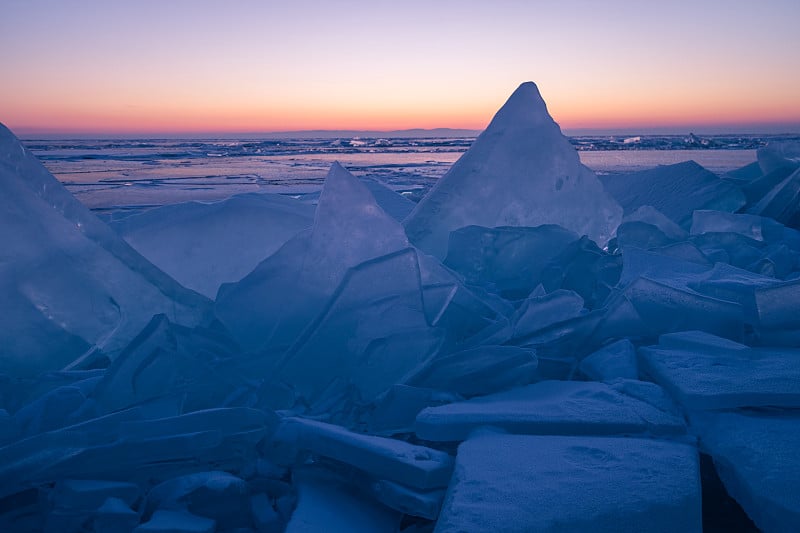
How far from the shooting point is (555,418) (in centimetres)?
114

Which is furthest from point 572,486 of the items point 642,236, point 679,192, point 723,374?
point 679,192

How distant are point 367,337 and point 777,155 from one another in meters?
3.74

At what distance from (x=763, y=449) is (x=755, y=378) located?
10.0 inches

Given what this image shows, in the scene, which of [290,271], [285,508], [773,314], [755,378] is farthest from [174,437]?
[773,314]

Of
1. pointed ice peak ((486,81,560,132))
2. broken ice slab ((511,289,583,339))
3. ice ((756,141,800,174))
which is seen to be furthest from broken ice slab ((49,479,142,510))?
ice ((756,141,800,174))

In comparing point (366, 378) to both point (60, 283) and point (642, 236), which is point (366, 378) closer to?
point (60, 283)

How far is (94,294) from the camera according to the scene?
171 centimetres

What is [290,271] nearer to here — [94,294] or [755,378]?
[94,294]

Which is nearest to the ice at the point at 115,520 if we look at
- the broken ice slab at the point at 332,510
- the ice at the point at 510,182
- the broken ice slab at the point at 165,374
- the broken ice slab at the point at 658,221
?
the broken ice slab at the point at 332,510

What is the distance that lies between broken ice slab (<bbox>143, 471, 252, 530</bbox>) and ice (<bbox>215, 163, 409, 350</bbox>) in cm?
50

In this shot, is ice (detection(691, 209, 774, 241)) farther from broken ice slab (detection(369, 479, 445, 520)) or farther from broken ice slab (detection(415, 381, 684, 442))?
broken ice slab (detection(369, 479, 445, 520))

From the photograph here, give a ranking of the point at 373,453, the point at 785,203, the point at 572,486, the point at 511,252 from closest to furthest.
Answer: the point at 572,486 < the point at 373,453 < the point at 511,252 < the point at 785,203

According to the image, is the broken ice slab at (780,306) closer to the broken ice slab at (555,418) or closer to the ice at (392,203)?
the broken ice slab at (555,418)

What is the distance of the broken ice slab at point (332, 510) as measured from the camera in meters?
0.97
